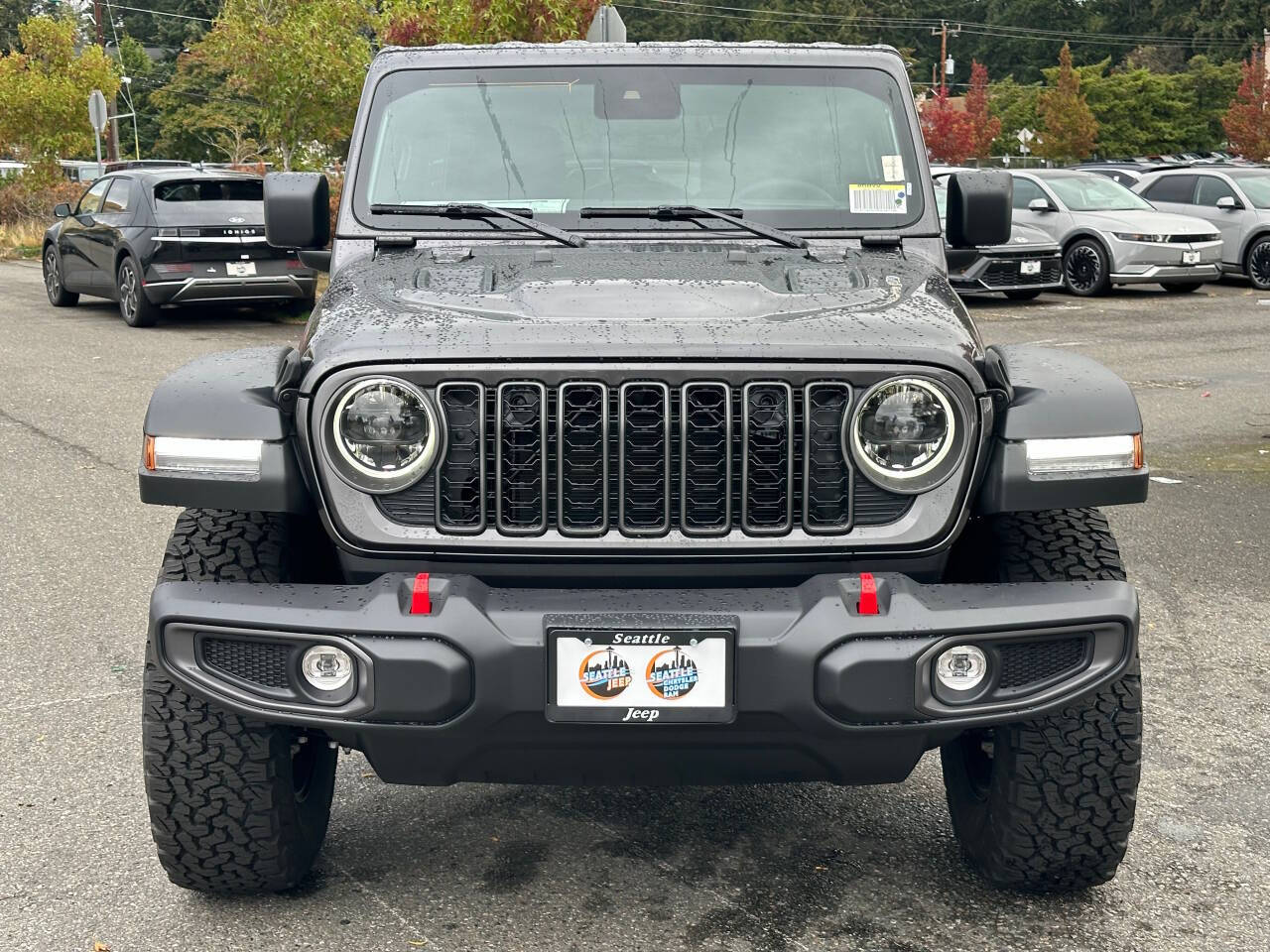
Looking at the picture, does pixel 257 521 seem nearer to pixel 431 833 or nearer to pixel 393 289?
pixel 393 289

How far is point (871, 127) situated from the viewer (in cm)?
465

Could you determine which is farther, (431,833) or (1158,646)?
(1158,646)

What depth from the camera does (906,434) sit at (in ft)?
10.7

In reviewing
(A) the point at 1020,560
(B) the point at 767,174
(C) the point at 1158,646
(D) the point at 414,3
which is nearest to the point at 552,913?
(A) the point at 1020,560

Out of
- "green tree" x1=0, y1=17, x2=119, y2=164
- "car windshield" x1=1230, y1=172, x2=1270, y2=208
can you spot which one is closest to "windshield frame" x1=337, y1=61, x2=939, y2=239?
"car windshield" x1=1230, y1=172, x2=1270, y2=208

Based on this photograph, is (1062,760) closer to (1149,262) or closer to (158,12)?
(1149,262)

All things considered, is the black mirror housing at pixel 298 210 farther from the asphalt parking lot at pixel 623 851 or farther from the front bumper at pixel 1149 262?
the front bumper at pixel 1149 262

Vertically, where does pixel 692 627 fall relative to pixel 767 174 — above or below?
below

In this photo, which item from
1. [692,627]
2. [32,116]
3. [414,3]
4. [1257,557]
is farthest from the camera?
[32,116]

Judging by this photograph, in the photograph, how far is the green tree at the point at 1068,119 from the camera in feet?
176

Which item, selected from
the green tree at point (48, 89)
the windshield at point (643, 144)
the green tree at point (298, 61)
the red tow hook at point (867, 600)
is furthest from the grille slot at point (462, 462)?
the green tree at point (48, 89)

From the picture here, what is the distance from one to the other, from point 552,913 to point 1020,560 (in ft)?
4.35

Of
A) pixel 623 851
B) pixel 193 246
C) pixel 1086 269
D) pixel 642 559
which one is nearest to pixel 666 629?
pixel 642 559

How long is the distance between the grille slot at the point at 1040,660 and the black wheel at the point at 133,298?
14.1m
